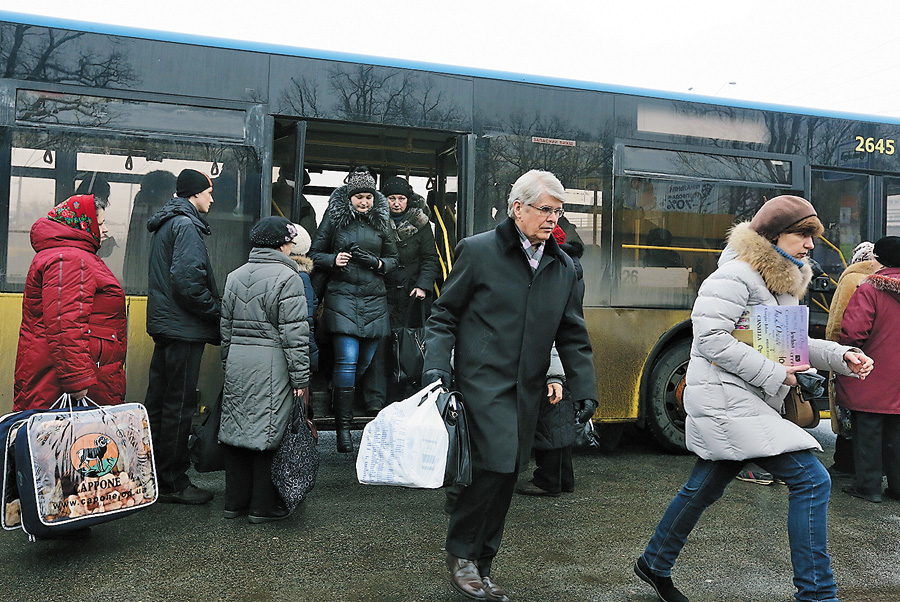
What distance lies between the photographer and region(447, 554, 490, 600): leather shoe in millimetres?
3318

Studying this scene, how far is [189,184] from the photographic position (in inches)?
195

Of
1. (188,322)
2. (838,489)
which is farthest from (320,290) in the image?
(838,489)

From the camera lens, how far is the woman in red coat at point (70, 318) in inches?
161

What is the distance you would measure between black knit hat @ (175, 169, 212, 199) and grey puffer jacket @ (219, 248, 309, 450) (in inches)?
31.1

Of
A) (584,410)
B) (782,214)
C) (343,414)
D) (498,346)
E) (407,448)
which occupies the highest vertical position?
(782,214)

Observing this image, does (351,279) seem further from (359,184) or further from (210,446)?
(210,446)

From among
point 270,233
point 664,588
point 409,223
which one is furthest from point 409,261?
point 664,588

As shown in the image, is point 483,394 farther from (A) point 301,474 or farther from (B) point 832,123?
(B) point 832,123

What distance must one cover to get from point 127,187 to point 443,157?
2.66 m

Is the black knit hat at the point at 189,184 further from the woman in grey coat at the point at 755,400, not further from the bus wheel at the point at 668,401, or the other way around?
the bus wheel at the point at 668,401

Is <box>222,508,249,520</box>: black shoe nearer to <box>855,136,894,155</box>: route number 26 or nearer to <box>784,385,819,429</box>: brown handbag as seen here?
<box>784,385,819,429</box>: brown handbag

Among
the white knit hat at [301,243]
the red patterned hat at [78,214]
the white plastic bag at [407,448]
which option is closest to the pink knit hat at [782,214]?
the white plastic bag at [407,448]

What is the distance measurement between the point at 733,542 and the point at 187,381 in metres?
3.43

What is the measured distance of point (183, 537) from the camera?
14.2 feet
